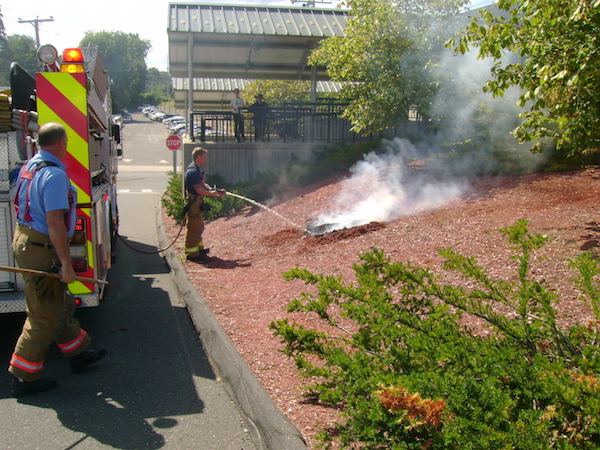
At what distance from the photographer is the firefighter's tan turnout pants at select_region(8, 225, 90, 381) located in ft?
13.8

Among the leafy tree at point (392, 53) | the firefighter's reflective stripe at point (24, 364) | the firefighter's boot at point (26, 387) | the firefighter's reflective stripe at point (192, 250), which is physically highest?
the leafy tree at point (392, 53)

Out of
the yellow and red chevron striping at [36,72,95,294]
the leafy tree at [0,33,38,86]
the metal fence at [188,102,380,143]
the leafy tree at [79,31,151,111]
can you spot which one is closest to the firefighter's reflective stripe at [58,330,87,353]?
the yellow and red chevron striping at [36,72,95,294]

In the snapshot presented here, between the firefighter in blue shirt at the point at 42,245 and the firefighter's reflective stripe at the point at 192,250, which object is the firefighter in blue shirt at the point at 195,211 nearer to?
the firefighter's reflective stripe at the point at 192,250

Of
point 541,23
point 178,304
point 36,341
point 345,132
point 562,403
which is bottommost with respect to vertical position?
point 178,304

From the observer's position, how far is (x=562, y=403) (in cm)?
248

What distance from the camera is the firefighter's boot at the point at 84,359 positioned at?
4785 mm

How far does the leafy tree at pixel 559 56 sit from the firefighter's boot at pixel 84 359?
14.7 feet

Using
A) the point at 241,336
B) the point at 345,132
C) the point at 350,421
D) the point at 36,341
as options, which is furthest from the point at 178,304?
the point at 345,132

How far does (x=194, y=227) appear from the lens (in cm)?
866

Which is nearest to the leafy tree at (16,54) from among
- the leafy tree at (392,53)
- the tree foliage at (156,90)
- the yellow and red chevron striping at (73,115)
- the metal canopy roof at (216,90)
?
the tree foliage at (156,90)

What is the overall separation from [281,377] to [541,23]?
155 inches

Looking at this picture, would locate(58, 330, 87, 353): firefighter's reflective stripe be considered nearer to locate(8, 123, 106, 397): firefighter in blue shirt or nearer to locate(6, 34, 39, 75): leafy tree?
locate(8, 123, 106, 397): firefighter in blue shirt

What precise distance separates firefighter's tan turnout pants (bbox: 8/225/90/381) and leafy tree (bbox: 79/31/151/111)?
114 m

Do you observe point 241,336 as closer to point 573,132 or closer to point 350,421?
point 350,421
